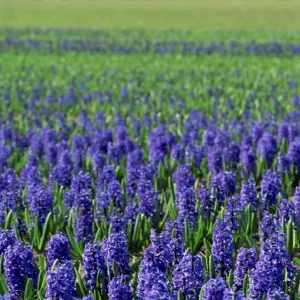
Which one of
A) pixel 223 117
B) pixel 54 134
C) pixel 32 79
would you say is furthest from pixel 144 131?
pixel 32 79

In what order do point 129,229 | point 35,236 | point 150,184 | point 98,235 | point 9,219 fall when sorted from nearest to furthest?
point 98,235 → point 129,229 → point 35,236 → point 9,219 → point 150,184

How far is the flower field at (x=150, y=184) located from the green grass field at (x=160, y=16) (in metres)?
37.7

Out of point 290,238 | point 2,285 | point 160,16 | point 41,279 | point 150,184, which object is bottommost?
point 2,285

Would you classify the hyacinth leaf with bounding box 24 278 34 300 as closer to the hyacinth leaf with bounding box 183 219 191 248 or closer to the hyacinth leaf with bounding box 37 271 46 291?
the hyacinth leaf with bounding box 37 271 46 291

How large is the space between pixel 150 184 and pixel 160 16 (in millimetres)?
58964

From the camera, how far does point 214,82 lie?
1862 cm

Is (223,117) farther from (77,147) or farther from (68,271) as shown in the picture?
(68,271)

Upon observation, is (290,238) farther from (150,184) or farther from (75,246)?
(75,246)

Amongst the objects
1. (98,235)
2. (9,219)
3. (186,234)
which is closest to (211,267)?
(186,234)

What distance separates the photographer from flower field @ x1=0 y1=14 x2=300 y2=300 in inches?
203

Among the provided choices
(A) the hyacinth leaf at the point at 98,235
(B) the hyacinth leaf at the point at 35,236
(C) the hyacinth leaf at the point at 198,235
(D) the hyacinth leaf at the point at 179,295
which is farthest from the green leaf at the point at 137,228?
(D) the hyacinth leaf at the point at 179,295

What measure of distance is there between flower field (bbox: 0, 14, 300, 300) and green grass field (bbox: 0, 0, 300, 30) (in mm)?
37696

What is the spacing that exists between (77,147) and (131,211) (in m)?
3.42

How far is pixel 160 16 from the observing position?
212ft
